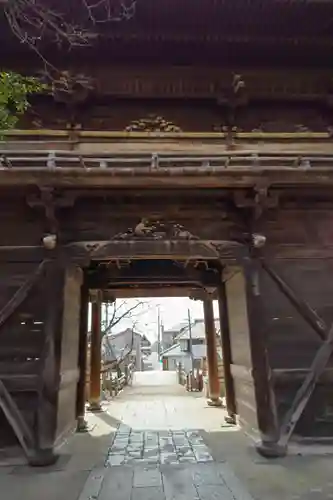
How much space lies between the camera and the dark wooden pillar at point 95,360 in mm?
9691

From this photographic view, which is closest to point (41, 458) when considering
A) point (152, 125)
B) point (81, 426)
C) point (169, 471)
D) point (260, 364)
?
point (169, 471)

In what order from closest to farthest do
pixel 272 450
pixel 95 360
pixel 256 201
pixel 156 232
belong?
pixel 272 450 → pixel 256 201 → pixel 156 232 → pixel 95 360

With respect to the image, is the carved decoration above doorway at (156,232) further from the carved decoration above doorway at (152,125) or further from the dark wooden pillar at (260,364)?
the carved decoration above doorway at (152,125)

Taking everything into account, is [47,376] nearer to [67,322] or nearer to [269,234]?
[67,322]

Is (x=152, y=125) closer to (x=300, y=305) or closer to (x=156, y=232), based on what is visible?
(x=156, y=232)

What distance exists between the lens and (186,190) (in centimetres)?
568

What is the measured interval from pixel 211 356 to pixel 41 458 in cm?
623

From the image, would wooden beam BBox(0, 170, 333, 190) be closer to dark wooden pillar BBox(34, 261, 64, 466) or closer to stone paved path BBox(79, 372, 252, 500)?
dark wooden pillar BBox(34, 261, 64, 466)

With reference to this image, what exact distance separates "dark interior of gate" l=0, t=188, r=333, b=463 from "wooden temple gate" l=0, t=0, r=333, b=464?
20mm

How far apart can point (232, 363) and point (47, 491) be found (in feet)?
14.0

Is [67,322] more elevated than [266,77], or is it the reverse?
[266,77]

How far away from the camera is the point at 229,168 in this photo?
5191 mm

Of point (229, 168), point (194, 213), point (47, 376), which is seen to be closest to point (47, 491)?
point (47, 376)

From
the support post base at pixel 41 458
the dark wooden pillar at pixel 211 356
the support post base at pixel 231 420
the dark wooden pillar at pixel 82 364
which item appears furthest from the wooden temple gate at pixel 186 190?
the dark wooden pillar at pixel 211 356
